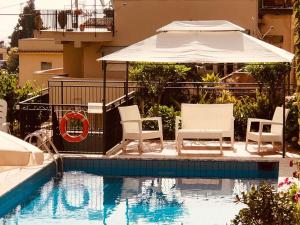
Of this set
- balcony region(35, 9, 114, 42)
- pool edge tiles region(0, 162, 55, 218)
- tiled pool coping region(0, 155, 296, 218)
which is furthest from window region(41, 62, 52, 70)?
pool edge tiles region(0, 162, 55, 218)

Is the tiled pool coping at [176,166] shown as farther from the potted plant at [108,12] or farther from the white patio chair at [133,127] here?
the potted plant at [108,12]

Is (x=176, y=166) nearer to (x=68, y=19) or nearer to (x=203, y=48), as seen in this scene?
(x=203, y=48)

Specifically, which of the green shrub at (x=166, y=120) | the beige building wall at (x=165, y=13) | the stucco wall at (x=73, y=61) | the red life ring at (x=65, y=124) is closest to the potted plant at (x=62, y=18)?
the stucco wall at (x=73, y=61)

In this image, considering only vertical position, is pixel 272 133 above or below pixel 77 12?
below

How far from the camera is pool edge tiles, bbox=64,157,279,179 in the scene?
44.1ft

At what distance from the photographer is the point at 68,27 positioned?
85.1 feet

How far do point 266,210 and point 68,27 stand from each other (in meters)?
19.9

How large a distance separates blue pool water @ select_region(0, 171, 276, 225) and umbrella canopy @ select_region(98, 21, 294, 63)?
7.80ft

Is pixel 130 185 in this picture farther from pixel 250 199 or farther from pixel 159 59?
pixel 250 199

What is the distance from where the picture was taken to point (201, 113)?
49.1 feet

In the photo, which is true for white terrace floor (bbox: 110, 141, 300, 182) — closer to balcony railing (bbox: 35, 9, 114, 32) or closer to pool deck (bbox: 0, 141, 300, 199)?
pool deck (bbox: 0, 141, 300, 199)

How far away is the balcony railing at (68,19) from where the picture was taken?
25625 mm

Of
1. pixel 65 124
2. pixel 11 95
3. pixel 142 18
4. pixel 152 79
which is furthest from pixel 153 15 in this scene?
pixel 65 124

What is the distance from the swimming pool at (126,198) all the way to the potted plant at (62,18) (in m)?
12.5
